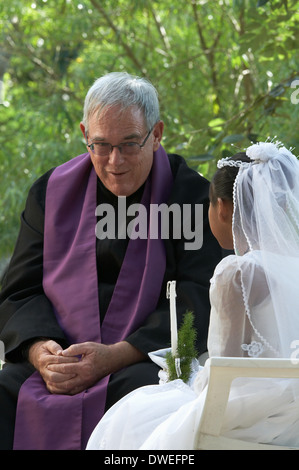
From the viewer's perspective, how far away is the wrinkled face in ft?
13.6

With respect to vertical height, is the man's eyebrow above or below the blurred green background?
below

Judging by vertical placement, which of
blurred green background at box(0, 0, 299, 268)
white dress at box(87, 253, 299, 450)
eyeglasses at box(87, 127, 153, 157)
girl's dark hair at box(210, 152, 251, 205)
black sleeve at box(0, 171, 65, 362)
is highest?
blurred green background at box(0, 0, 299, 268)

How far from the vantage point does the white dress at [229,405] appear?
2.79 metres

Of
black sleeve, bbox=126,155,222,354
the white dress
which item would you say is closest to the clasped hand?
black sleeve, bbox=126,155,222,354

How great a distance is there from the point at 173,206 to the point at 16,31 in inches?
243

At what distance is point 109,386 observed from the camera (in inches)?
146

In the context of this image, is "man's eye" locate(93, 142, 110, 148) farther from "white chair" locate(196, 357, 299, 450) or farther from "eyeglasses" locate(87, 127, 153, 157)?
"white chair" locate(196, 357, 299, 450)

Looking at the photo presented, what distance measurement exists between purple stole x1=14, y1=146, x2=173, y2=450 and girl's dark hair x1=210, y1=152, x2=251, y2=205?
992mm

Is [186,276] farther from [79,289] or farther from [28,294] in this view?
[28,294]

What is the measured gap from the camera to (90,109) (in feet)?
13.8

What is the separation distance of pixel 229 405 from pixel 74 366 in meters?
1.13

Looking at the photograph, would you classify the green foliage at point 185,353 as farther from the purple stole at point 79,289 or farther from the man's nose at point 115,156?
the man's nose at point 115,156

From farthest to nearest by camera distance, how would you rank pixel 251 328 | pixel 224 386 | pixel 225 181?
pixel 225 181
pixel 251 328
pixel 224 386

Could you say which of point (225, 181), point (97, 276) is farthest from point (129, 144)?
point (225, 181)
